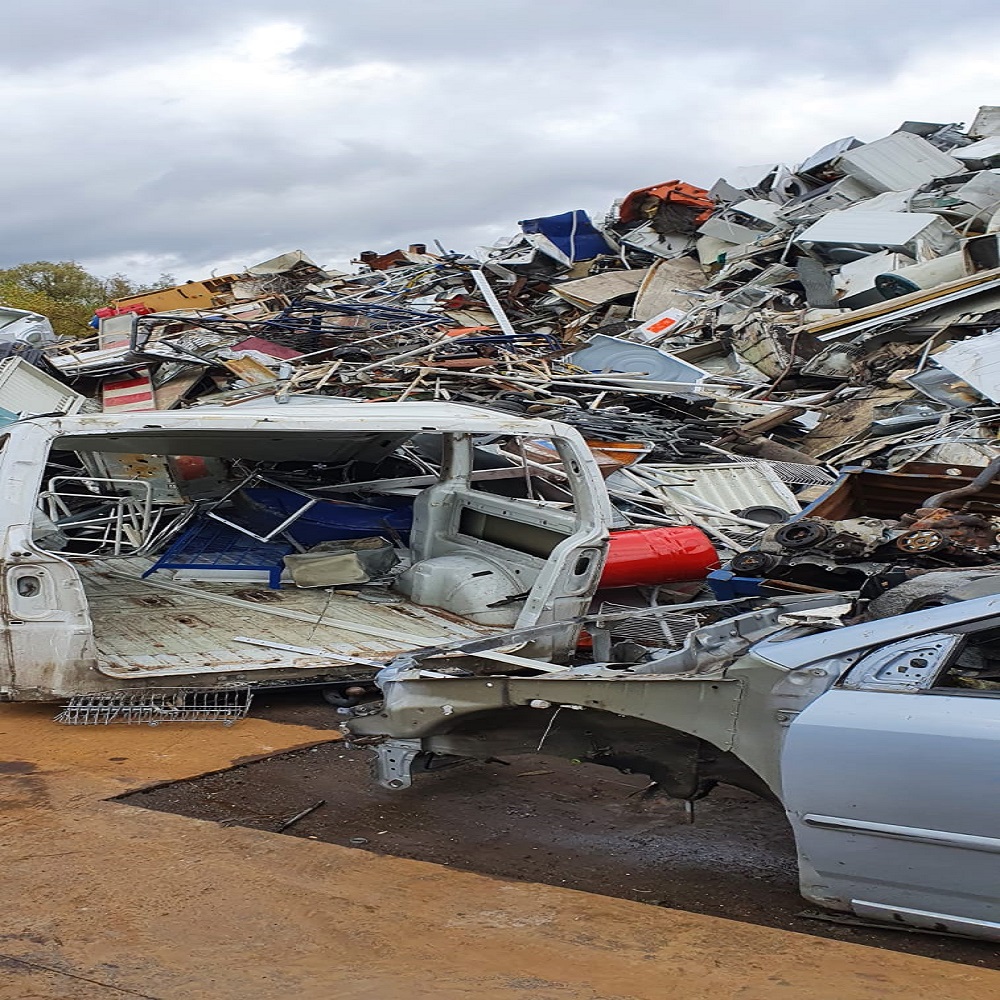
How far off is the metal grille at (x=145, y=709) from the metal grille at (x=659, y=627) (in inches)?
82.7

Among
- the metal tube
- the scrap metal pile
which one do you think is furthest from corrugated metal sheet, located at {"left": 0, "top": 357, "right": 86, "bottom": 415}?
the metal tube

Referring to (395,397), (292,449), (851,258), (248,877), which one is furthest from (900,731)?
(851,258)

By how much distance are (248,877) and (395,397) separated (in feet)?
28.6

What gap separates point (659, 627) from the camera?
5.59 m

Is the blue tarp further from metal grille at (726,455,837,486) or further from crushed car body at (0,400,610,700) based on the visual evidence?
→ crushed car body at (0,400,610,700)

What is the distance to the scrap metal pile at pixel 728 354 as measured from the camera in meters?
8.55

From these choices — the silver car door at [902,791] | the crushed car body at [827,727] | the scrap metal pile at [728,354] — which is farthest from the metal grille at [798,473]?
the silver car door at [902,791]

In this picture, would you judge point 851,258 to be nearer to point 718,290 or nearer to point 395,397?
point 718,290

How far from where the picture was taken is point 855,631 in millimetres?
3699

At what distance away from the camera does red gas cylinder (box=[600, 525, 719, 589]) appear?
7.74 meters

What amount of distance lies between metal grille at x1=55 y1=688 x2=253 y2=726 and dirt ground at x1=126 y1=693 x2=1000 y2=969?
62 cm

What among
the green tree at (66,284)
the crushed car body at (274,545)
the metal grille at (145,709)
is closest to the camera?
the crushed car body at (274,545)

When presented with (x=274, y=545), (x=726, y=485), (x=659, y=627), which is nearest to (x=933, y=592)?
(x=659, y=627)

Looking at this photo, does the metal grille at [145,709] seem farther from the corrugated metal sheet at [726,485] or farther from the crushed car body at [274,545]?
the corrugated metal sheet at [726,485]
